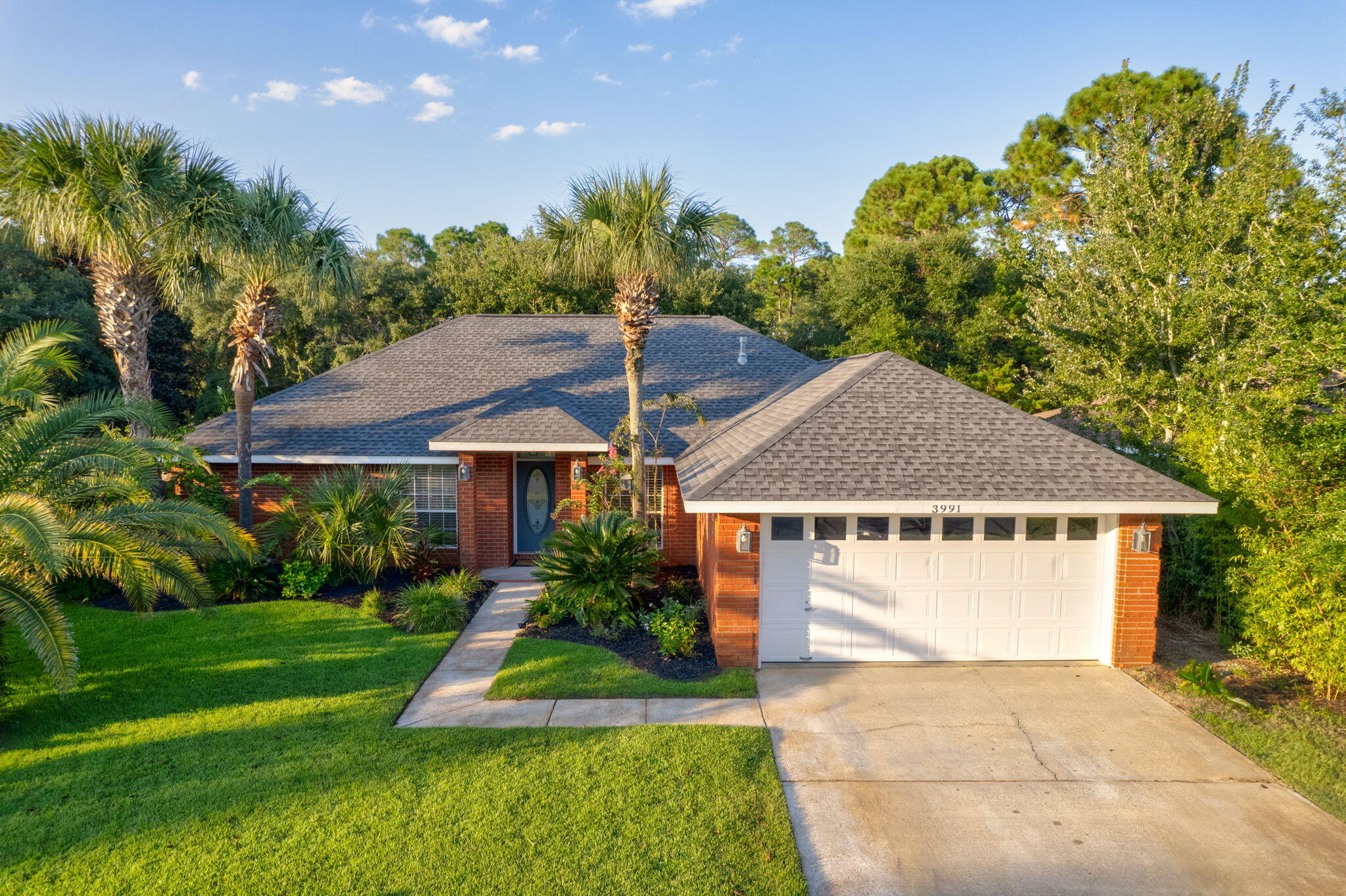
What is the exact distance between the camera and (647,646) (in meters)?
9.66

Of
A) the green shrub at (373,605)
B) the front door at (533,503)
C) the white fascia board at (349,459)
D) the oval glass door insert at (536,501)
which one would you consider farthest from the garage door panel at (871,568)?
the white fascia board at (349,459)

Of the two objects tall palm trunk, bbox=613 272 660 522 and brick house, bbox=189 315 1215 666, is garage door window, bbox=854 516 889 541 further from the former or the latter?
tall palm trunk, bbox=613 272 660 522

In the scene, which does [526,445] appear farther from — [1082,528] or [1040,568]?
[1082,528]

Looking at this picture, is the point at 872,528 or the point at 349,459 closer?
the point at 872,528

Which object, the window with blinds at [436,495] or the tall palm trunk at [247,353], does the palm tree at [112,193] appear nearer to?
the tall palm trunk at [247,353]

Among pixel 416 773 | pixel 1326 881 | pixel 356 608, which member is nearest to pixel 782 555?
pixel 416 773

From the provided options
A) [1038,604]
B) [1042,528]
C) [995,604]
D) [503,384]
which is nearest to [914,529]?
[995,604]

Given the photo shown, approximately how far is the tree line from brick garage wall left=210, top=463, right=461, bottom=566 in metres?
1.73

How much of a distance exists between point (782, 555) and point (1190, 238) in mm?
10008

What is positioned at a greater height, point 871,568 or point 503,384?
point 503,384

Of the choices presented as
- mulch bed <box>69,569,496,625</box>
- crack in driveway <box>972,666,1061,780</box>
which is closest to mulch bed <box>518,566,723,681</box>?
mulch bed <box>69,569,496,625</box>

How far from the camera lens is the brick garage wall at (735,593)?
889 centimetres

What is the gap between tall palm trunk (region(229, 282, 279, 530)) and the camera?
501 inches

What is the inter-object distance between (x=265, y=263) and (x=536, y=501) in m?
6.40
